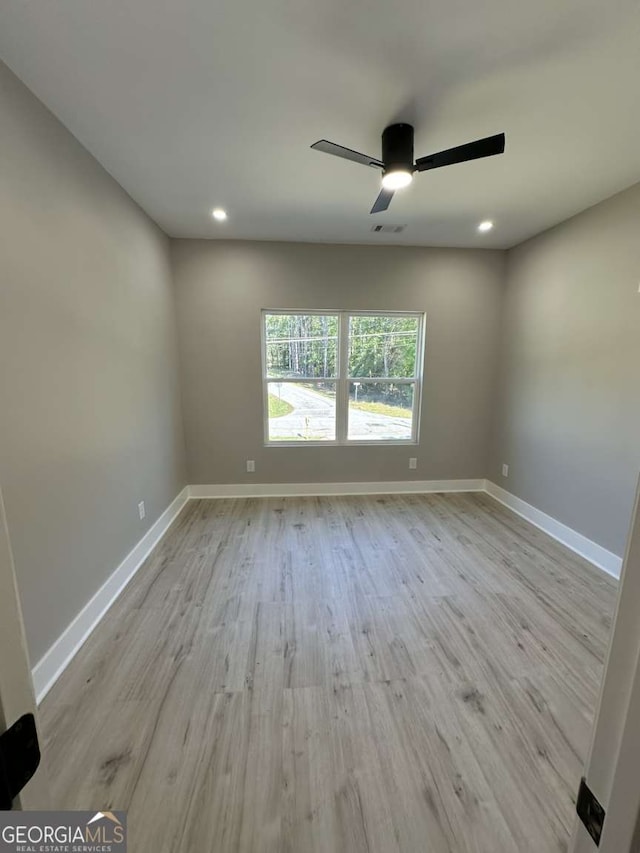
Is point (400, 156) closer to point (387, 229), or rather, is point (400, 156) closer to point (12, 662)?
point (387, 229)

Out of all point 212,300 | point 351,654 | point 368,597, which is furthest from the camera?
point 212,300

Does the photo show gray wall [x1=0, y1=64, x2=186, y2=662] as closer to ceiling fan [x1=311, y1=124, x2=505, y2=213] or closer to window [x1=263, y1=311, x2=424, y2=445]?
ceiling fan [x1=311, y1=124, x2=505, y2=213]

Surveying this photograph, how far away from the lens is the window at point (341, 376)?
11.9 ft

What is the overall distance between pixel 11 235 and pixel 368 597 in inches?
102

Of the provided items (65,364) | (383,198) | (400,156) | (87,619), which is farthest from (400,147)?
(87,619)

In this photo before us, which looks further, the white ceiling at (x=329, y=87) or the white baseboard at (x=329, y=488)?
the white baseboard at (x=329, y=488)

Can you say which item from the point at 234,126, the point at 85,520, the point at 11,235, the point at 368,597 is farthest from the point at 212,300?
the point at 368,597

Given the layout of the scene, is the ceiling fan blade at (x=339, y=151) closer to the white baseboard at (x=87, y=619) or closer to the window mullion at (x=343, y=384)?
the window mullion at (x=343, y=384)

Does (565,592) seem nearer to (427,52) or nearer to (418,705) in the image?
(418,705)

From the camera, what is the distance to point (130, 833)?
1059 millimetres

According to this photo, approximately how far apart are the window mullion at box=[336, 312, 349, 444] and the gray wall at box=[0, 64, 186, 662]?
189 cm

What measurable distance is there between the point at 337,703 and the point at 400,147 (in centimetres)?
268

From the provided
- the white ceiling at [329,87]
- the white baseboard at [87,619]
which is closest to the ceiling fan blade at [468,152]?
the white ceiling at [329,87]

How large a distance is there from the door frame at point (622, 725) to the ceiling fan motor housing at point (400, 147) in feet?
6.39
